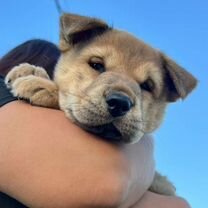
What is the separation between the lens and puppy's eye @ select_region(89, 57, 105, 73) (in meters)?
2.70

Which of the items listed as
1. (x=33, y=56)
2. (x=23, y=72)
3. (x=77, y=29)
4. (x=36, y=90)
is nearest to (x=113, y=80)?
(x=36, y=90)

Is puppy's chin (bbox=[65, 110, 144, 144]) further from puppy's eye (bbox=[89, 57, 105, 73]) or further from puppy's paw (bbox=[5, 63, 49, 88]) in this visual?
puppy's paw (bbox=[5, 63, 49, 88])

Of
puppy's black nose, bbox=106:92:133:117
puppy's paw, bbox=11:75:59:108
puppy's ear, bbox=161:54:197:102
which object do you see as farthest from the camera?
puppy's ear, bbox=161:54:197:102

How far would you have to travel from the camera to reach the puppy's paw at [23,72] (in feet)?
9.02

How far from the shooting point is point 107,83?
2.38 m

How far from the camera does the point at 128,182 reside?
6.78 ft

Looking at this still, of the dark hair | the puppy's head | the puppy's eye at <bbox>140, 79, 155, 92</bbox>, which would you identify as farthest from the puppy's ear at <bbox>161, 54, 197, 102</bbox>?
the dark hair

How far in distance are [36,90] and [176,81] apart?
1.00 meters

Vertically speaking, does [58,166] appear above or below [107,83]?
below

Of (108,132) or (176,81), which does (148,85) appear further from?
(108,132)

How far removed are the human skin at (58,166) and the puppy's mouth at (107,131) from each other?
61 mm

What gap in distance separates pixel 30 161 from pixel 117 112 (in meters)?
0.50

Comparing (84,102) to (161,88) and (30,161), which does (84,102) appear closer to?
(30,161)

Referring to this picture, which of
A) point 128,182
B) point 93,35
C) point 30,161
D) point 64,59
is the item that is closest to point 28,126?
point 30,161
